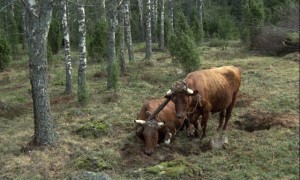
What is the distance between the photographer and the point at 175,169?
26.2ft

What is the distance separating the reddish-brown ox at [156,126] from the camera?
31.2 feet

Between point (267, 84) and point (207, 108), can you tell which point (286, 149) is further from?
point (267, 84)

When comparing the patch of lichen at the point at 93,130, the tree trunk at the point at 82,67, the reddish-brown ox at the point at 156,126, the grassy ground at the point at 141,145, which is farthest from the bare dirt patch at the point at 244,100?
the tree trunk at the point at 82,67

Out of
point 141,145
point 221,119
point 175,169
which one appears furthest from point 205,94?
point 175,169

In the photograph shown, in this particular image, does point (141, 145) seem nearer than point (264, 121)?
Yes

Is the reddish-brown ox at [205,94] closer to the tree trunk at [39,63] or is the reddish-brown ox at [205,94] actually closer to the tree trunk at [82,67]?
the tree trunk at [39,63]

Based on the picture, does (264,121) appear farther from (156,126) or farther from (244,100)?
(156,126)

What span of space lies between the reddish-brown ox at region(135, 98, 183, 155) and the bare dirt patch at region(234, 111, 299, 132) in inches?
70.1

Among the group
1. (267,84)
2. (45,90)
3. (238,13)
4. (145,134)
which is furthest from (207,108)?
(238,13)

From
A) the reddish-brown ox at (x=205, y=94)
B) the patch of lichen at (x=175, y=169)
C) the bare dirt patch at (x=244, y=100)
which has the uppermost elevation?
the reddish-brown ox at (x=205, y=94)

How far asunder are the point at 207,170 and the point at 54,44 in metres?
22.6

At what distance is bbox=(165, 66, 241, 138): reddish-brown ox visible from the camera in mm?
9305

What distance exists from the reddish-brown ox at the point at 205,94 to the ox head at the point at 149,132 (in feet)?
2.39

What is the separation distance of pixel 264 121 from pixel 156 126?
2.94 m
